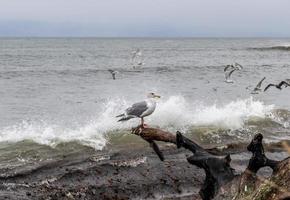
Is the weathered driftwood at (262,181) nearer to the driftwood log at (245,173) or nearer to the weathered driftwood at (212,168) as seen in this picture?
the driftwood log at (245,173)

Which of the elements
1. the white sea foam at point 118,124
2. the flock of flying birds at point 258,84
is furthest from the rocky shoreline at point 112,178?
the flock of flying birds at point 258,84

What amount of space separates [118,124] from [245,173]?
1063cm

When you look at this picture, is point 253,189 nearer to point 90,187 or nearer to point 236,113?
point 90,187

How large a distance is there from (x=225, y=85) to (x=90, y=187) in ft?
96.7

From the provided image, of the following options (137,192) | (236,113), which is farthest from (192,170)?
(236,113)

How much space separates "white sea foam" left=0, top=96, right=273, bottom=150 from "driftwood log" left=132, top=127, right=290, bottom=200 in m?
6.73

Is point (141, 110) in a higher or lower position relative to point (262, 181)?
A: lower

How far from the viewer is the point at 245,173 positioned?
7.47m

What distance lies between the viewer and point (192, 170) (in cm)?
1160

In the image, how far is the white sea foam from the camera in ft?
51.3

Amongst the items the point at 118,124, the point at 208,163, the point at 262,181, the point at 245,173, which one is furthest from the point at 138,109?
the point at 118,124

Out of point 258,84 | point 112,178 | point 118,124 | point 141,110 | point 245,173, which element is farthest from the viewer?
point 258,84

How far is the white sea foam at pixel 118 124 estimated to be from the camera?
615 inches

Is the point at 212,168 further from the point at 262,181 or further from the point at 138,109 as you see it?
the point at 138,109
